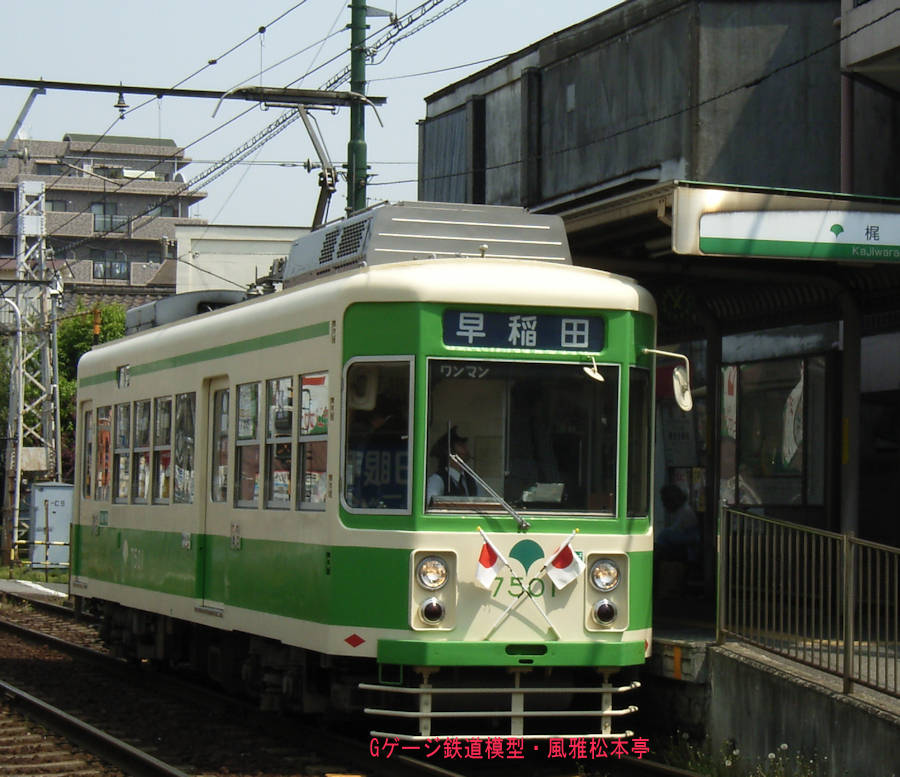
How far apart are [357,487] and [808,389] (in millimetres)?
5658

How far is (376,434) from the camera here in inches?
384

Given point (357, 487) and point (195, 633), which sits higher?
point (357, 487)

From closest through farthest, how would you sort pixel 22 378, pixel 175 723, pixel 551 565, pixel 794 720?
pixel 794 720 < pixel 551 565 < pixel 175 723 < pixel 22 378

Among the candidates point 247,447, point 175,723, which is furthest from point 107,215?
point 247,447

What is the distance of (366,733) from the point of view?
11406 millimetres

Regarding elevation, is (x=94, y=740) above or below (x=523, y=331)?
below

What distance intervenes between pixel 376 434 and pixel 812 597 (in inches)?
114

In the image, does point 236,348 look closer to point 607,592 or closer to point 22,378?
point 607,592

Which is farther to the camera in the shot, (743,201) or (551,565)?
(743,201)

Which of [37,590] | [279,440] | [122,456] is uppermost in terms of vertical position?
[279,440]

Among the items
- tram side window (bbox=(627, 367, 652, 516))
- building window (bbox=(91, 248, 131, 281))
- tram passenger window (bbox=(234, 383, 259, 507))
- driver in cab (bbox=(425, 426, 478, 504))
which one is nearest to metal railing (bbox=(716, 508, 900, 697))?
tram side window (bbox=(627, 367, 652, 516))

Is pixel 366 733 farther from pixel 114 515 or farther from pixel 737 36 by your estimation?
pixel 737 36

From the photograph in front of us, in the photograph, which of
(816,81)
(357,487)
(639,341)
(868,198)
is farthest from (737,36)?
(357,487)

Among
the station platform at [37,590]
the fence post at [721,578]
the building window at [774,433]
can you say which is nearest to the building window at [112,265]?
the station platform at [37,590]
